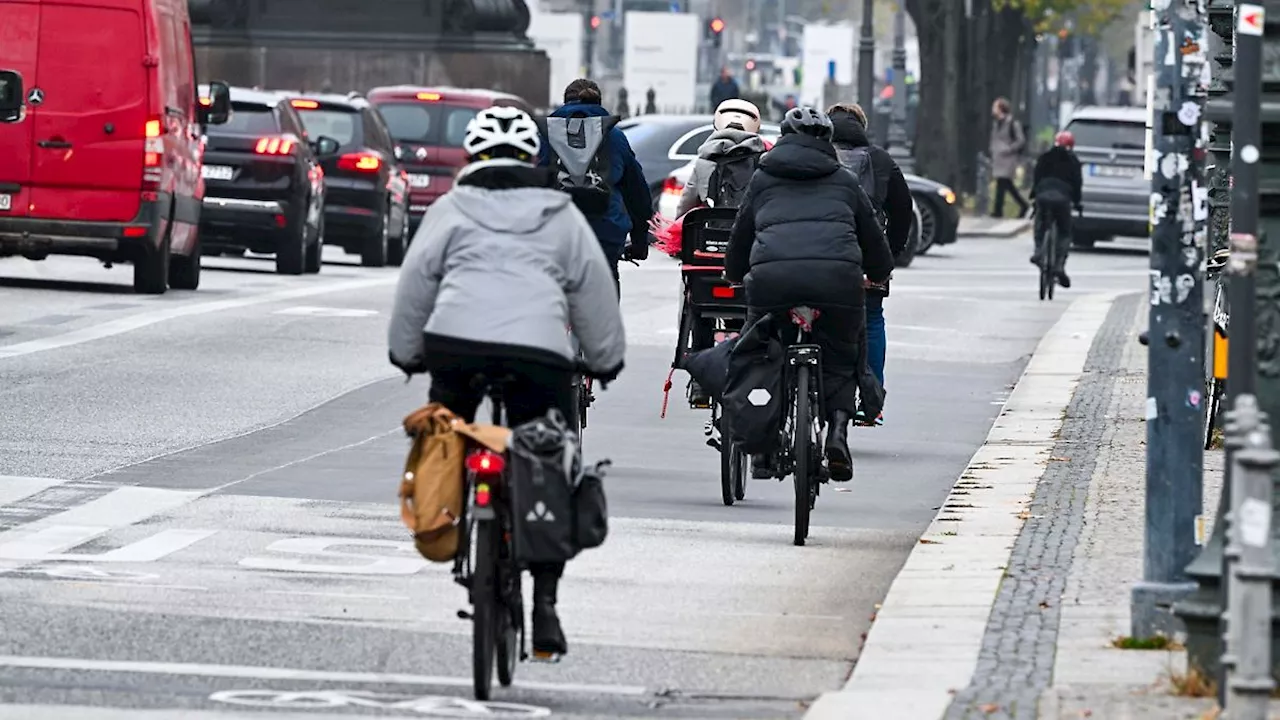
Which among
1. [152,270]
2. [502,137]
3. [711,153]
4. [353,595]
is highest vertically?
[502,137]

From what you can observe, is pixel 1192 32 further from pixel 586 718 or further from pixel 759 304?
pixel 759 304

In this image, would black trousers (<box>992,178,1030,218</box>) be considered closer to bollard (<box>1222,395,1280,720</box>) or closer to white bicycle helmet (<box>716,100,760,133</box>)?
white bicycle helmet (<box>716,100,760,133</box>)

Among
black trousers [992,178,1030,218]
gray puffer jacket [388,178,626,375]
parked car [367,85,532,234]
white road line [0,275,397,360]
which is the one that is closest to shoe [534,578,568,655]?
gray puffer jacket [388,178,626,375]

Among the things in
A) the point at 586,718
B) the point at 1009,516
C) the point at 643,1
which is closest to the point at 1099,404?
the point at 1009,516

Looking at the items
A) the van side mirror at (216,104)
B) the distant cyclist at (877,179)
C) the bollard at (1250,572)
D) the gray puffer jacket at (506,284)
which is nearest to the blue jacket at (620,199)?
the distant cyclist at (877,179)

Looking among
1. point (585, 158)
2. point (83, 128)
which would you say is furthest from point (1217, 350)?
point (83, 128)

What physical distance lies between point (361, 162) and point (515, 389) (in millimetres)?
22311

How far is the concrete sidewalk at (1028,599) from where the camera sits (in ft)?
25.0

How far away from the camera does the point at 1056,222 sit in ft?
94.3

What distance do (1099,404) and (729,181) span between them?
3.42 metres

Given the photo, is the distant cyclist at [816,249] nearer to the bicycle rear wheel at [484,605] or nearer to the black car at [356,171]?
the bicycle rear wheel at [484,605]

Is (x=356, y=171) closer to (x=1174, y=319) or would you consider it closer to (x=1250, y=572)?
(x=1174, y=319)

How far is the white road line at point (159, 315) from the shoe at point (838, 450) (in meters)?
7.64

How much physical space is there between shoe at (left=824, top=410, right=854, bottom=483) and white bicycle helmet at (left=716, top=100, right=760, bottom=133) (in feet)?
11.5
